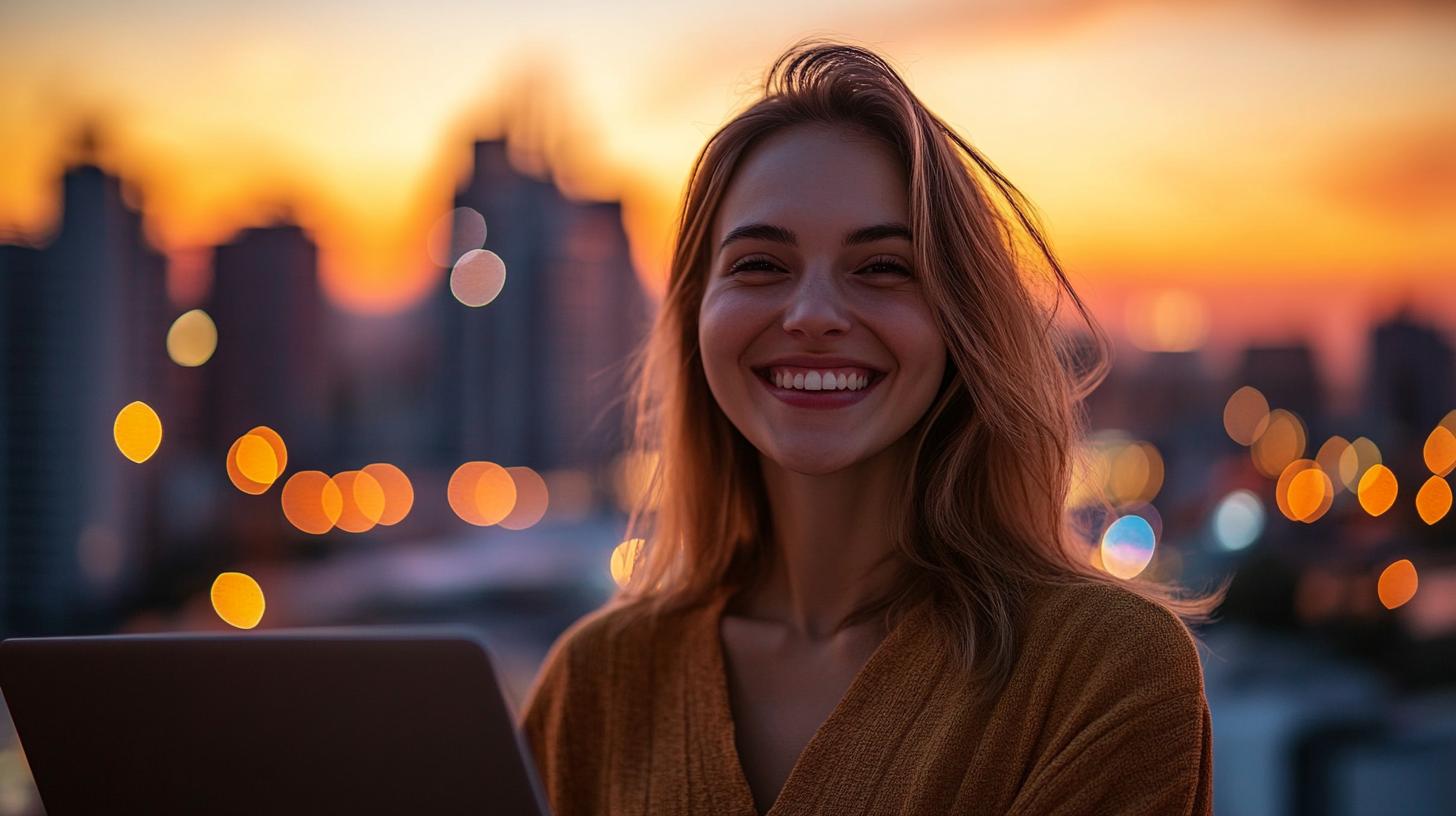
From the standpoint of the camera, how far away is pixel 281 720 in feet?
3.07

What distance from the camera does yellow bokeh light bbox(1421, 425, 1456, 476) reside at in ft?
52.9

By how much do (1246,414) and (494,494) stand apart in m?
14.2

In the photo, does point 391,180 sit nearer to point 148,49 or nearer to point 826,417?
point 148,49

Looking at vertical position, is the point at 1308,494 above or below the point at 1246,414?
below

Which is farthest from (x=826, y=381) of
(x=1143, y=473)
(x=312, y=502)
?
(x=312, y=502)

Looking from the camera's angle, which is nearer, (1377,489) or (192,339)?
(192,339)

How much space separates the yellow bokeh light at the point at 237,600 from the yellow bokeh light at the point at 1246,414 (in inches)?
609

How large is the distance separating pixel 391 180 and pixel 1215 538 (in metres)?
11.7

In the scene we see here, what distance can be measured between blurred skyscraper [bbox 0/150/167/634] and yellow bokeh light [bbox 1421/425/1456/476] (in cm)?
1527

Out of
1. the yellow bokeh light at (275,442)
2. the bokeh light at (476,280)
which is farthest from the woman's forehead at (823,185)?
the bokeh light at (476,280)

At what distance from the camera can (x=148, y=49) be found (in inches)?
294

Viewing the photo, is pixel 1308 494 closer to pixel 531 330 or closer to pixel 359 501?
pixel 531 330

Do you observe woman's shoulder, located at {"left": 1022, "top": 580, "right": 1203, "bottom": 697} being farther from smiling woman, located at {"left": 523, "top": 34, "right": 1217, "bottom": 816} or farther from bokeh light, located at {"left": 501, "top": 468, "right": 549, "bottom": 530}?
bokeh light, located at {"left": 501, "top": 468, "right": 549, "bottom": 530}

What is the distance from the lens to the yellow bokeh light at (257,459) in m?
20.0
